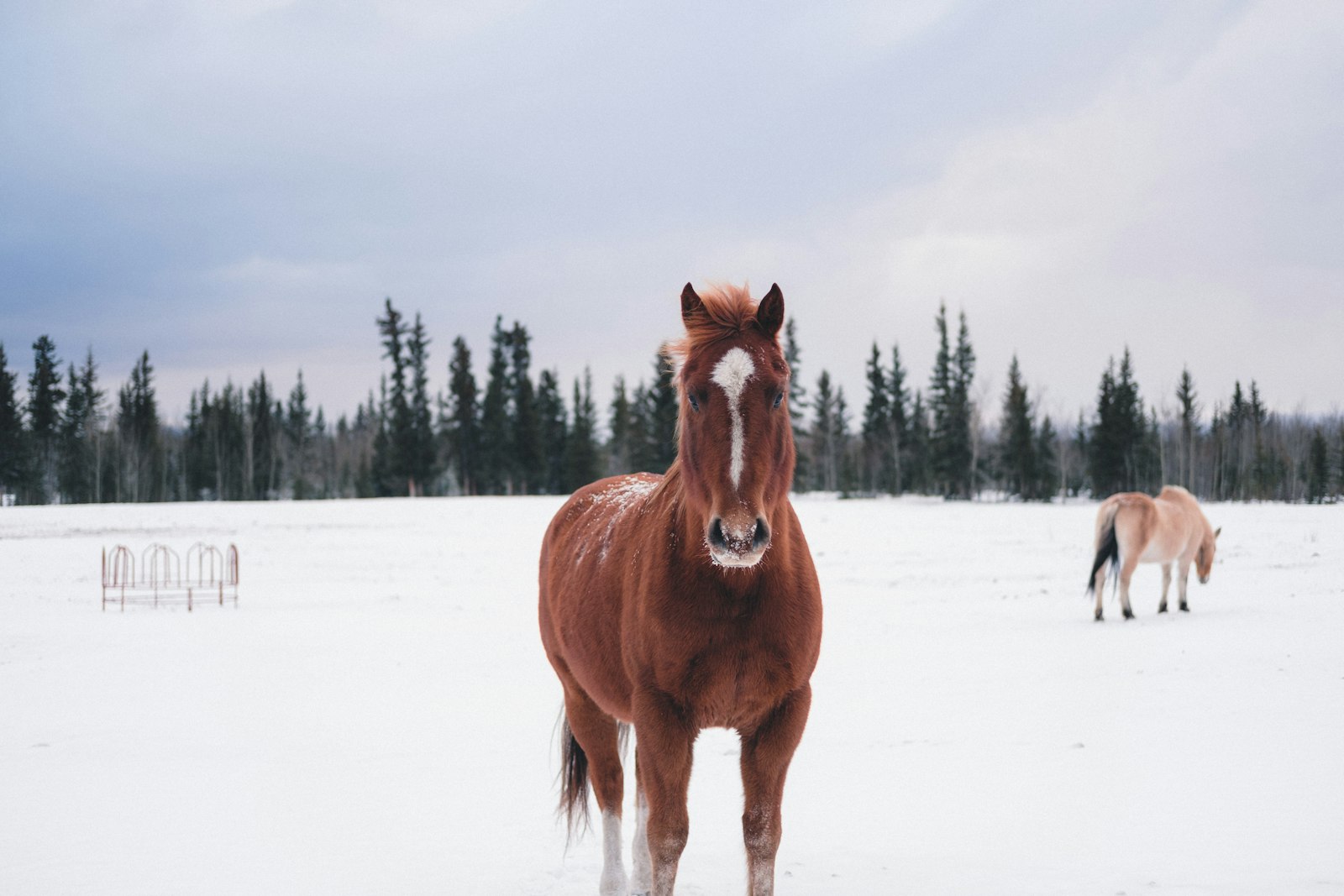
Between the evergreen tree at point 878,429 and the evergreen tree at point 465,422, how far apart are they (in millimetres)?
30860

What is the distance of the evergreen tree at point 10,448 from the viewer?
6112 cm

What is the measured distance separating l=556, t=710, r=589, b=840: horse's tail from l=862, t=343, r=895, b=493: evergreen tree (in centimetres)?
6264

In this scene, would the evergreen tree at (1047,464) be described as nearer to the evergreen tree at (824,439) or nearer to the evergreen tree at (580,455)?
the evergreen tree at (824,439)

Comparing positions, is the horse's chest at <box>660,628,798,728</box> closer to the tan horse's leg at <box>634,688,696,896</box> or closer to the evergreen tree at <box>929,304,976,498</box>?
the tan horse's leg at <box>634,688,696,896</box>

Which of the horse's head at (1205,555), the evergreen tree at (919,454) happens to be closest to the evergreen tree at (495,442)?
the evergreen tree at (919,454)

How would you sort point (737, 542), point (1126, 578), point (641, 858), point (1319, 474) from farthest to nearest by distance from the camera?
point (1319, 474) < point (1126, 578) < point (641, 858) < point (737, 542)

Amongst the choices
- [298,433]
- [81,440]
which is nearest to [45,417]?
[81,440]

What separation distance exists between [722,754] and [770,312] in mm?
4826

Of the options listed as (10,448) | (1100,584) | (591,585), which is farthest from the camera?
(10,448)

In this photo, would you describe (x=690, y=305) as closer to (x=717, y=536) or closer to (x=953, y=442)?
(x=717, y=536)

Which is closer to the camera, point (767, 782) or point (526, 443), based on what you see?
point (767, 782)

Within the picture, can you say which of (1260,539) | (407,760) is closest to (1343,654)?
(407,760)

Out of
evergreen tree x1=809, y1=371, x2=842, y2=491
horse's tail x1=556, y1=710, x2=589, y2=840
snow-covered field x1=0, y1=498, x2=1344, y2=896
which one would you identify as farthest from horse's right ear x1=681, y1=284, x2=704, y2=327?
evergreen tree x1=809, y1=371, x2=842, y2=491

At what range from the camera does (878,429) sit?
66.5m
